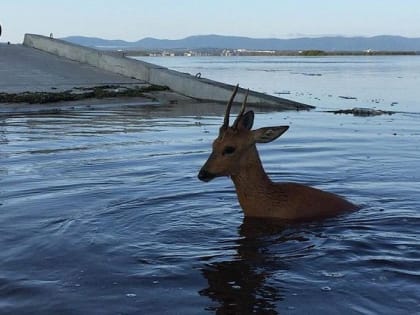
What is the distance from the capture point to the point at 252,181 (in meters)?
7.52

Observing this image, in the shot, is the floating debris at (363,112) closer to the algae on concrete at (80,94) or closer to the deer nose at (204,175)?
the algae on concrete at (80,94)

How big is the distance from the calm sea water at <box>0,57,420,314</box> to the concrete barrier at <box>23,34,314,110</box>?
7.71 m

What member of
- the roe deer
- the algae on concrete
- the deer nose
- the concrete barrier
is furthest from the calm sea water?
the concrete barrier

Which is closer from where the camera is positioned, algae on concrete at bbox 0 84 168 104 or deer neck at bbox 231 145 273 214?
deer neck at bbox 231 145 273 214

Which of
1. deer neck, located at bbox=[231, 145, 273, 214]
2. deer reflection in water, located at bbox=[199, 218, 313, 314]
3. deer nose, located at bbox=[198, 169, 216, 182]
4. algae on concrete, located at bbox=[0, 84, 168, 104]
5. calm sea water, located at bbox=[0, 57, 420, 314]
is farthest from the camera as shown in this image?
algae on concrete, located at bbox=[0, 84, 168, 104]

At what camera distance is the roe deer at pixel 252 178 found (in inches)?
290

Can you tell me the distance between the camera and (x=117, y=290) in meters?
5.58

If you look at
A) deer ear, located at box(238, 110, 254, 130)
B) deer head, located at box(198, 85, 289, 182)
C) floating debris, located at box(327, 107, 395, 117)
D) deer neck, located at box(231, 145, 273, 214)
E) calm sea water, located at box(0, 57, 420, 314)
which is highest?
deer ear, located at box(238, 110, 254, 130)

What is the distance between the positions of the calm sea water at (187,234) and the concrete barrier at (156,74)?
771 cm

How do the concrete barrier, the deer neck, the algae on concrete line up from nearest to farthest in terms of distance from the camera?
the deer neck, the algae on concrete, the concrete barrier

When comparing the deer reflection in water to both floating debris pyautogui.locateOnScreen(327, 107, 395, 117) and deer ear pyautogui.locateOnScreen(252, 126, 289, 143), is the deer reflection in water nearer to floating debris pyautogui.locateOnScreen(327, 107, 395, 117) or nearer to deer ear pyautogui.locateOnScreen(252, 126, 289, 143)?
deer ear pyautogui.locateOnScreen(252, 126, 289, 143)

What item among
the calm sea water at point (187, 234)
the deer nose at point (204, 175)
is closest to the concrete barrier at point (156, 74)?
the calm sea water at point (187, 234)

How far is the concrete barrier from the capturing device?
22312mm

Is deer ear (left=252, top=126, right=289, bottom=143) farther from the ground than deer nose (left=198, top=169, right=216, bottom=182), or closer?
farther from the ground
